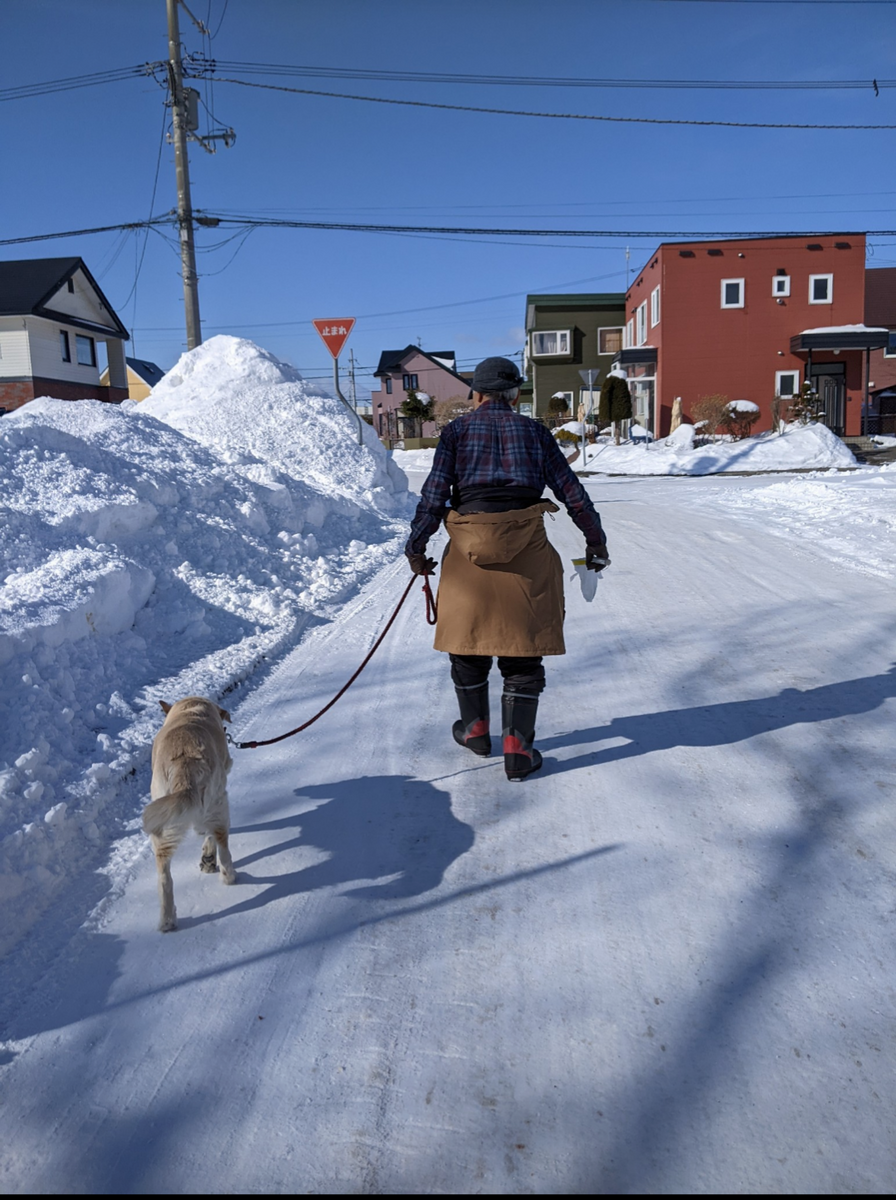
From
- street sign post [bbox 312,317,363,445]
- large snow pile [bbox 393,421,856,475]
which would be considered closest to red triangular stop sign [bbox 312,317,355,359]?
street sign post [bbox 312,317,363,445]

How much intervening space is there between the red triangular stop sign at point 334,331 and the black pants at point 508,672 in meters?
9.71

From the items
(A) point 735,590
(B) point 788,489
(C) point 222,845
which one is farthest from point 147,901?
(B) point 788,489

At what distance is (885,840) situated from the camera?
320 cm

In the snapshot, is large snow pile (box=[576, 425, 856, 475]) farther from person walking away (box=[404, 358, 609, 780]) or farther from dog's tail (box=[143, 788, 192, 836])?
dog's tail (box=[143, 788, 192, 836])

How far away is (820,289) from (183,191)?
969 inches

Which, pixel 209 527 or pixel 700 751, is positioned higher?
pixel 209 527

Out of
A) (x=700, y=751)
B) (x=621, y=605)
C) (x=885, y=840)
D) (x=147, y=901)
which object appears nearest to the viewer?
(x=147, y=901)

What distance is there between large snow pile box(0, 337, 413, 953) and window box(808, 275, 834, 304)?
25839 millimetres

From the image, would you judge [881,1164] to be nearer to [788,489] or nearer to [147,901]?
[147,901]

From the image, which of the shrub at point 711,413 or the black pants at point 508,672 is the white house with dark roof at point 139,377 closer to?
the shrub at point 711,413

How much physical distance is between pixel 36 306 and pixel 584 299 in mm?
30498

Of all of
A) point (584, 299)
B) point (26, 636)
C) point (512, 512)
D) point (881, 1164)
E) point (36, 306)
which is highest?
point (584, 299)

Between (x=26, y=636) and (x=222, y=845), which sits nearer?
(x=222, y=845)

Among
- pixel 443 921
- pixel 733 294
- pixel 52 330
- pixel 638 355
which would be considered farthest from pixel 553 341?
pixel 443 921
